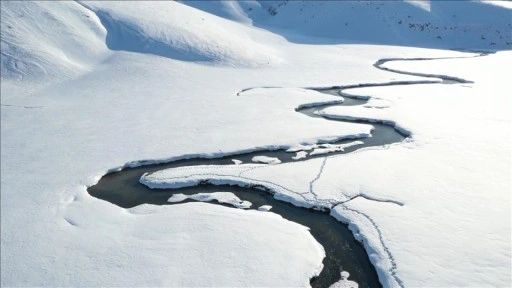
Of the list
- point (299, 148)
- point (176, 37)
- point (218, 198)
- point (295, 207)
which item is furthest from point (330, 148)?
point (176, 37)

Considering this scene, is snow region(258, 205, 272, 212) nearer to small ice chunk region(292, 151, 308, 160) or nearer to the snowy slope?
small ice chunk region(292, 151, 308, 160)

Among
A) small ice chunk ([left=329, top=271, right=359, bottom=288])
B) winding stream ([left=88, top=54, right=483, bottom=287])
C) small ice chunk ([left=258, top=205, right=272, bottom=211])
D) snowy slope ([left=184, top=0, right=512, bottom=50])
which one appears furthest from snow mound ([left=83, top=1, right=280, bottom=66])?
Answer: small ice chunk ([left=329, top=271, right=359, bottom=288])

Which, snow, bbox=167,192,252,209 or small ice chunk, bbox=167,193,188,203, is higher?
snow, bbox=167,192,252,209

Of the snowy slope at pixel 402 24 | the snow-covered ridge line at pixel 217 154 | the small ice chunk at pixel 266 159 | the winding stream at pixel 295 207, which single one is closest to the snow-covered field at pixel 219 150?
the snow-covered ridge line at pixel 217 154

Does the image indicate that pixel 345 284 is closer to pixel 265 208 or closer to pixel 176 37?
pixel 265 208

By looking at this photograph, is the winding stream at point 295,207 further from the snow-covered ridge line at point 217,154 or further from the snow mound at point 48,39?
the snow mound at point 48,39
